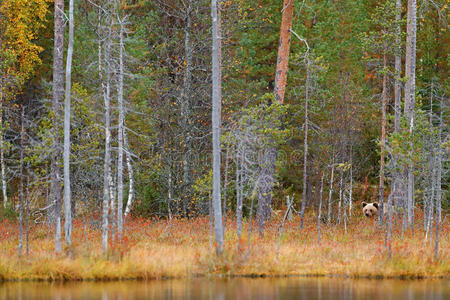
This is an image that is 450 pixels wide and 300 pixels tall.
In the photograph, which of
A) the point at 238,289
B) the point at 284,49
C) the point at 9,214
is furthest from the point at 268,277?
the point at 9,214

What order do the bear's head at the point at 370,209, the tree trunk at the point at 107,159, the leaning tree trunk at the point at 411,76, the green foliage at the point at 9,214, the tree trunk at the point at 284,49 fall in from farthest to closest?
the bear's head at the point at 370,209, the green foliage at the point at 9,214, the tree trunk at the point at 284,49, the leaning tree trunk at the point at 411,76, the tree trunk at the point at 107,159

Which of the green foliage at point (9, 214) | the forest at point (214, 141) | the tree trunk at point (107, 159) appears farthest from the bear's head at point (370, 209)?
the green foliage at point (9, 214)

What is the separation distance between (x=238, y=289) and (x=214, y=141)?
4561mm

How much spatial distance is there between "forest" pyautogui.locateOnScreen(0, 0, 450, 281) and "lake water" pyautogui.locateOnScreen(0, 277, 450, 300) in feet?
2.21

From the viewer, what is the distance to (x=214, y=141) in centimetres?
1738

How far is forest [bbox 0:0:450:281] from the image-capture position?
17203 mm

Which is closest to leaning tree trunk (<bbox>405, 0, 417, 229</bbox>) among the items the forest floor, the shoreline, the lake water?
the forest floor

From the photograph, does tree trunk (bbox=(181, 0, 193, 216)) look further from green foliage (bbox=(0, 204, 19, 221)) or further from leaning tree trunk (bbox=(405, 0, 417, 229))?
leaning tree trunk (bbox=(405, 0, 417, 229))

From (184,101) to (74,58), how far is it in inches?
198

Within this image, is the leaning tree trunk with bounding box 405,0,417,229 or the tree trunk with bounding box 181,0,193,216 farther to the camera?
the tree trunk with bounding box 181,0,193,216

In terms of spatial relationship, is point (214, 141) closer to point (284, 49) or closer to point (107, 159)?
point (107, 159)

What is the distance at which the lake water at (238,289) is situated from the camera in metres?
Answer: 13.8

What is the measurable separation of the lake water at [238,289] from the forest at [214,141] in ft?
2.21

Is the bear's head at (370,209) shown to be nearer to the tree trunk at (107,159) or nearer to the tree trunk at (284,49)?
the tree trunk at (284,49)
